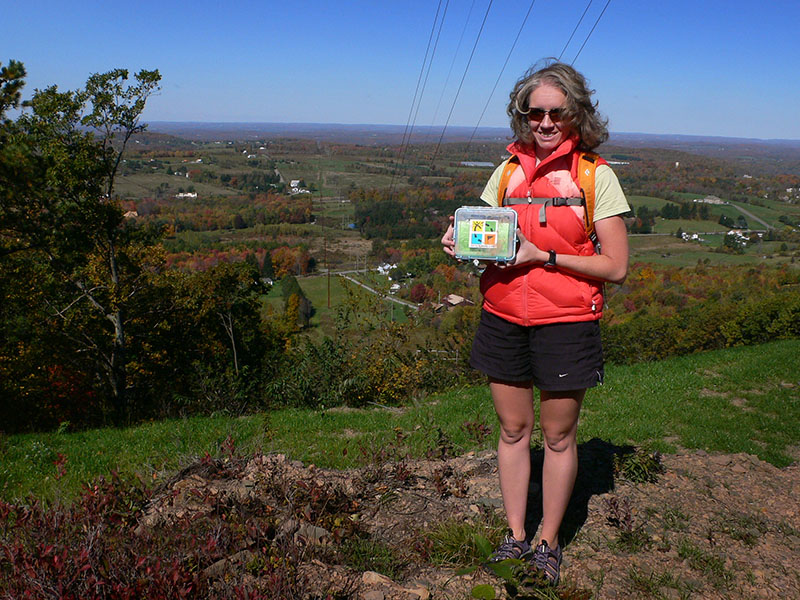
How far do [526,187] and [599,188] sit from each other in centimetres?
27

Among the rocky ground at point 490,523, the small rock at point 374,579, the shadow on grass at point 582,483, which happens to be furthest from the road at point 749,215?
the small rock at point 374,579

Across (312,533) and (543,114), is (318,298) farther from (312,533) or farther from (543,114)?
(543,114)

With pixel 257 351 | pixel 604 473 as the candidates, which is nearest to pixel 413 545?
pixel 604 473

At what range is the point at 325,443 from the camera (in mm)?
4672

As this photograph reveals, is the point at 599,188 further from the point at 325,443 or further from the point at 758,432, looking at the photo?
the point at 758,432

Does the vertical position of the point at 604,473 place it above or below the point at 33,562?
below

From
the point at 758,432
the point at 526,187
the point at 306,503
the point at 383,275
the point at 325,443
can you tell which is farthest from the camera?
the point at 383,275

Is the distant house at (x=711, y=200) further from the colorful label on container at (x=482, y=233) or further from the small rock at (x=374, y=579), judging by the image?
Answer: the small rock at (x=374, y=579)

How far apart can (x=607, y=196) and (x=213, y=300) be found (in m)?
16.8

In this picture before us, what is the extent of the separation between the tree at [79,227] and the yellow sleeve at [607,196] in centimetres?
1023

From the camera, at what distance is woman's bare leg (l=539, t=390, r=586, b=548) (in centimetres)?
227

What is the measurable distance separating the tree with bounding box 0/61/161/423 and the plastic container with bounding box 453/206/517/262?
9.97 meters

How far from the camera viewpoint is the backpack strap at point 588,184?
6.84 feet

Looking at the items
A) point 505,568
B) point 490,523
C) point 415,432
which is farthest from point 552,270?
point 415,432
